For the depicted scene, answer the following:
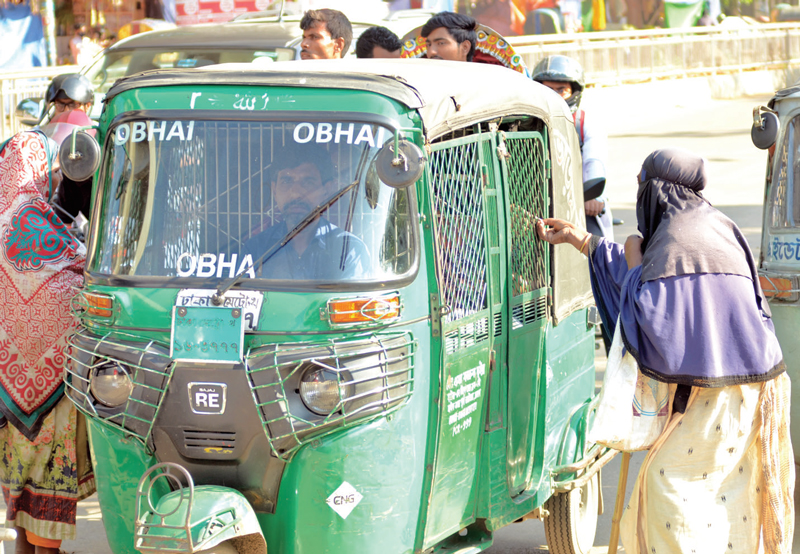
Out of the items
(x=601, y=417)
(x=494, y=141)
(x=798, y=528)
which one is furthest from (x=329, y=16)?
(x=798, y=528)

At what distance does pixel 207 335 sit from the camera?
11.3 feet

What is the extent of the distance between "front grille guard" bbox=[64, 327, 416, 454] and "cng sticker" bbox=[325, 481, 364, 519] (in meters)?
0.19

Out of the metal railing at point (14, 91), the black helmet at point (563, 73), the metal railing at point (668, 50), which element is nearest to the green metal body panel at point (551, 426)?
the black helmet at point (563, 73)

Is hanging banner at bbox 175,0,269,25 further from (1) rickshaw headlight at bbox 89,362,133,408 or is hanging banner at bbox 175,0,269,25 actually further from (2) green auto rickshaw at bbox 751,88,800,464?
(1) rickshaw headlight at bbox 89,362,133,408

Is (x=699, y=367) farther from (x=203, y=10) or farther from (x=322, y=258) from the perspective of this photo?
(x=203, y=10)

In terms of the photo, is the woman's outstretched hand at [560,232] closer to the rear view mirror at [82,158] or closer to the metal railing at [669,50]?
the rear view mirror at [82,158]

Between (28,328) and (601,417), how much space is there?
2364 mm

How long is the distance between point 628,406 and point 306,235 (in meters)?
1.36

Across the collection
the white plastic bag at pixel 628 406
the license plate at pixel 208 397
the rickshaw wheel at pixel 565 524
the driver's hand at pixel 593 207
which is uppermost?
the driver's hand at pixel 593 207

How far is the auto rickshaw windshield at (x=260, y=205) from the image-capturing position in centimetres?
351

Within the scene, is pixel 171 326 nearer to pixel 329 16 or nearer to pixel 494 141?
pixel 494 141

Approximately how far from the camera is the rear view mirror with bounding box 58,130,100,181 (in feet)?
12.3

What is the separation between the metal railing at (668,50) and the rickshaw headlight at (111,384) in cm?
1760

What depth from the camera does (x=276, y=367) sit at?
336cm
